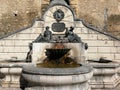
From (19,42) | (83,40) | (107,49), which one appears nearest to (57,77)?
(83,40)

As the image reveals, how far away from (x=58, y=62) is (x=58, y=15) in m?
2.25

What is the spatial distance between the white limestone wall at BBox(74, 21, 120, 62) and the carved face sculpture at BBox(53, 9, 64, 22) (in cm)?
92

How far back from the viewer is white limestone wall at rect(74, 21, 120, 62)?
33.2 feet

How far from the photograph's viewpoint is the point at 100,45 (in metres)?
10.2

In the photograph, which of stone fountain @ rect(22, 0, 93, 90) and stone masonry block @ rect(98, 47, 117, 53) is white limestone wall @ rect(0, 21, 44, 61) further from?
stone masonry block @ rect(98, 47, 117, 53)

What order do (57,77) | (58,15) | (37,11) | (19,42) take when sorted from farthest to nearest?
(37,11) < (19,42) < (58,15) < (57,77)

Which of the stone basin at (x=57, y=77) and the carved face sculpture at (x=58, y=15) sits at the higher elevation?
the carved face sculpture at (x=58, y=15)

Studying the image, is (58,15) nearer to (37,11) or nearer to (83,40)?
(83,40)

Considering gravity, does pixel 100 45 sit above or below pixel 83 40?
below

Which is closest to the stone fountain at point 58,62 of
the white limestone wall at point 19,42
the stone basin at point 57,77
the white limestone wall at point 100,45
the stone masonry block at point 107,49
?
the stone basin at point 57,77

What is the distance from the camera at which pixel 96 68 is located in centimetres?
780

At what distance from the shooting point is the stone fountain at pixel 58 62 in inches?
258

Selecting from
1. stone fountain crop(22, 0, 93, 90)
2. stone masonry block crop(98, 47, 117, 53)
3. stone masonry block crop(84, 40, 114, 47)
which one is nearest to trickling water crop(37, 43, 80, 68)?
stone fountain crop(22, 0, 93, 90)

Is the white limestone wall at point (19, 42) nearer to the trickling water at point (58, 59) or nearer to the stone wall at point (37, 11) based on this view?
the trickling water at point (58, 59)
